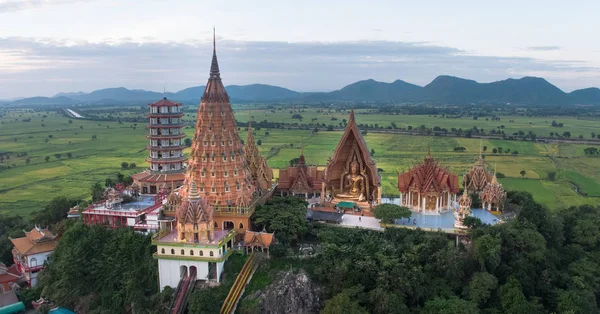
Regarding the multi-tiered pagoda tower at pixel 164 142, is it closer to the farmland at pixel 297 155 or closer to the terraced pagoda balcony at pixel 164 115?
the terraced pagoda balcony at pixel 164 115

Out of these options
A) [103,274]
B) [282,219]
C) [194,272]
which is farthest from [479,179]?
[103,274]

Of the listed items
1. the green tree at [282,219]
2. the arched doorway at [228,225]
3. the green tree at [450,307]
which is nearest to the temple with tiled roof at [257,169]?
the green tree at [282,219]

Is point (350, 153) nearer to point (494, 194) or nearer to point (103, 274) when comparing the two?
point (494, 194)

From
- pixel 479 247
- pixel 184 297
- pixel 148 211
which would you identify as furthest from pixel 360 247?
pixel 148 211

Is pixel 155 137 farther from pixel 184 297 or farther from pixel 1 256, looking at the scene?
pixel 184 297

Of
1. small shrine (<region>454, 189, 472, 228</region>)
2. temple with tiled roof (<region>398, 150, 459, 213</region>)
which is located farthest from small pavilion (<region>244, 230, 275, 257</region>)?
small shrine (<region>454, 189, 472, 228</region>)

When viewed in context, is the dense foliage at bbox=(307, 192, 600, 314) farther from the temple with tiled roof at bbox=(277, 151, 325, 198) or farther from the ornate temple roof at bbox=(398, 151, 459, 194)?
the temple with tiled roof at bbox=(277, 151, 325, 198)
